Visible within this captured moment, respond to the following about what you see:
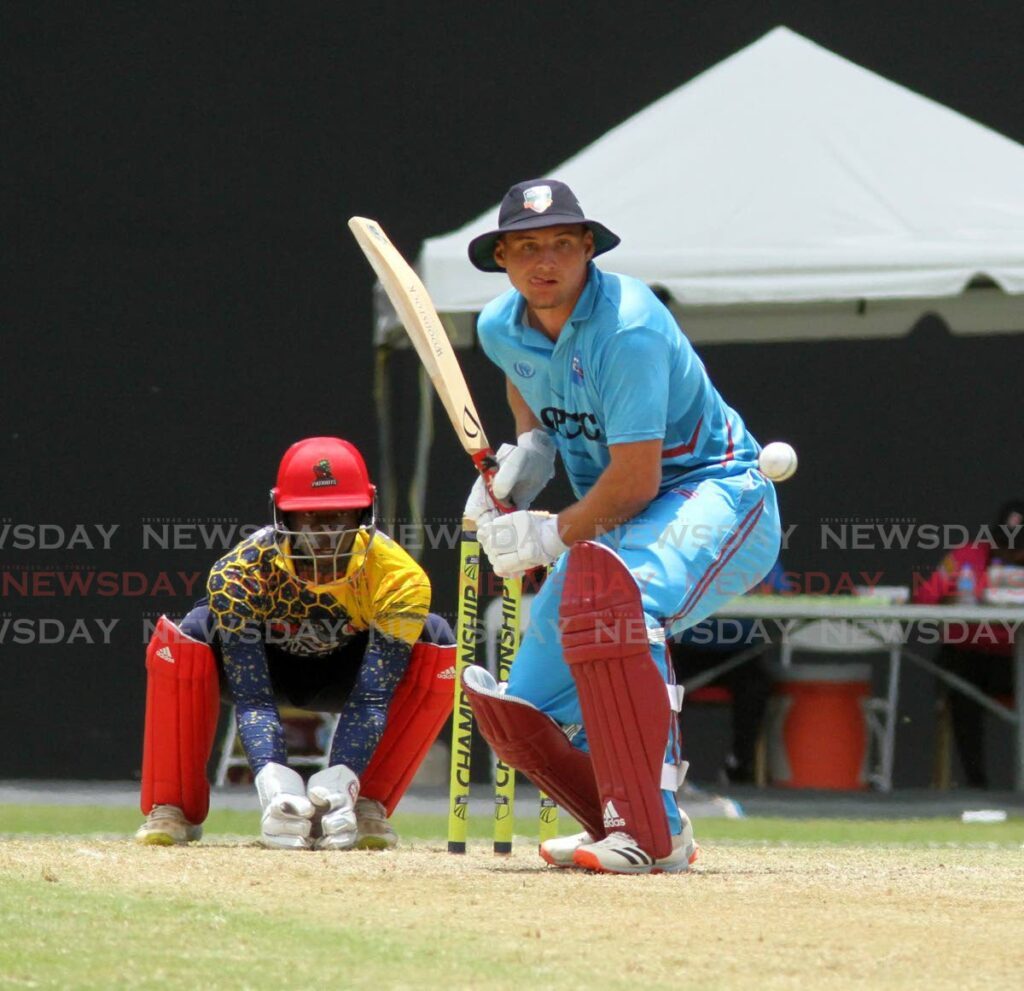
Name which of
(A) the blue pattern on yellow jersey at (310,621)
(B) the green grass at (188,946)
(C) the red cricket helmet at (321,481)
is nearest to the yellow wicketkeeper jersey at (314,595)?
(A) the blue pattern on yellow jersey at (310,621)

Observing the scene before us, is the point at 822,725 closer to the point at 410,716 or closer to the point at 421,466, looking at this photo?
the point at 421,466

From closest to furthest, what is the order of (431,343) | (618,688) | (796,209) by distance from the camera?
(618,688)
(431,343)
(796,209)

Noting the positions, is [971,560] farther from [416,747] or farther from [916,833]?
[416,747]

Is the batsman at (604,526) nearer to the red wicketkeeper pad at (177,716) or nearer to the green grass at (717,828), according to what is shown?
the red wicketkeeper pad at (177,716)

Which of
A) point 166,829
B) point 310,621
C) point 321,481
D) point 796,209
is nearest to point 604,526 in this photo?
point 321,481

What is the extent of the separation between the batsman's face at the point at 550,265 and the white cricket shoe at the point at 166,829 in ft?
5.44

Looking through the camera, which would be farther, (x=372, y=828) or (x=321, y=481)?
(x=372, y=828)

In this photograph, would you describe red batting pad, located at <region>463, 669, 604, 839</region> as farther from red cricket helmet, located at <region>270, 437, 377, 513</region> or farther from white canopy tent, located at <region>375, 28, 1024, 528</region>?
white canopy tent, located at <region>375, 28, 1024, 528</region>

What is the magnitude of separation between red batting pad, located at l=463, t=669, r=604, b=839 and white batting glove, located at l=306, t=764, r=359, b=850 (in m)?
0.54

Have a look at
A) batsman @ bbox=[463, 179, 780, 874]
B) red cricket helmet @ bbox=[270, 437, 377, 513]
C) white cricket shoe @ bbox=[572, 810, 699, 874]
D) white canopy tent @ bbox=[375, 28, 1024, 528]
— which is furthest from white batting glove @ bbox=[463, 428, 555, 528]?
white canopy tent @ bbox=[375, 28, 1024, 528]

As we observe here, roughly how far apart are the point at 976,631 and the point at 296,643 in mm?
3871

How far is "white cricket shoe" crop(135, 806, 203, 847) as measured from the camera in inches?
181

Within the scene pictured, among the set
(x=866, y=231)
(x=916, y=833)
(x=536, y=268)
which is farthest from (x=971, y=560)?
(x=536, y=268)

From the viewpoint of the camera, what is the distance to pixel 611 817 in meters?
3.84
